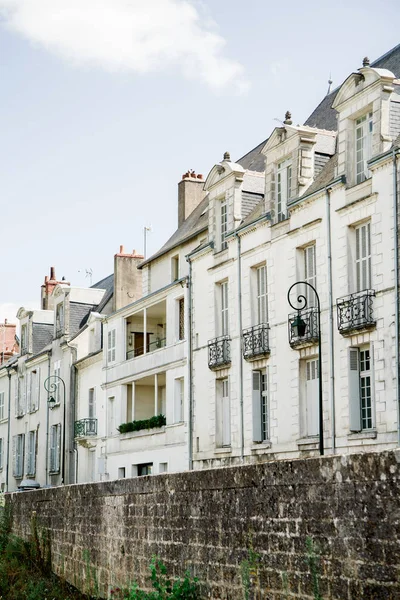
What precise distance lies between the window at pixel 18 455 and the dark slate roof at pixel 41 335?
3.96 m

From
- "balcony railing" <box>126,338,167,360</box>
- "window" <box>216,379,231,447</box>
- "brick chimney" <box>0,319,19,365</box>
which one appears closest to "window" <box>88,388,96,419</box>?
"balcony railing" <box>126,338,167,360</box>

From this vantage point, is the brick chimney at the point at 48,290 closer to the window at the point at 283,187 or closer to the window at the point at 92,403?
the window at the point at 92,403

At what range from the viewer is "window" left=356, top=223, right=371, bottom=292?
2128cm

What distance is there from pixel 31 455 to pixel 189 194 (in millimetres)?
15052

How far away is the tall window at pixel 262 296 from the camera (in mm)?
25109

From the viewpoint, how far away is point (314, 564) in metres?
8.37

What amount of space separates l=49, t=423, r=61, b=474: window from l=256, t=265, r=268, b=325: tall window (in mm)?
16462

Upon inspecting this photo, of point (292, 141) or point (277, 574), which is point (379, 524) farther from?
point (292, 141)

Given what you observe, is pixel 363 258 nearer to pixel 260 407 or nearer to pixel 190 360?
pixel 260 407

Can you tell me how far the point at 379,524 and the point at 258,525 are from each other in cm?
214

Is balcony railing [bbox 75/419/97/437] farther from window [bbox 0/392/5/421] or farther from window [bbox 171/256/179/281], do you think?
window [bbox 0/392/5/421]

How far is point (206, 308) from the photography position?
91.3 ft

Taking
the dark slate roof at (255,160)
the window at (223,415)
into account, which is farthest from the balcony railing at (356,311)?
the dark slate roof at (255,160)

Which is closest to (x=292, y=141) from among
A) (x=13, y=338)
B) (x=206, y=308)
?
(x=206, y=308)
